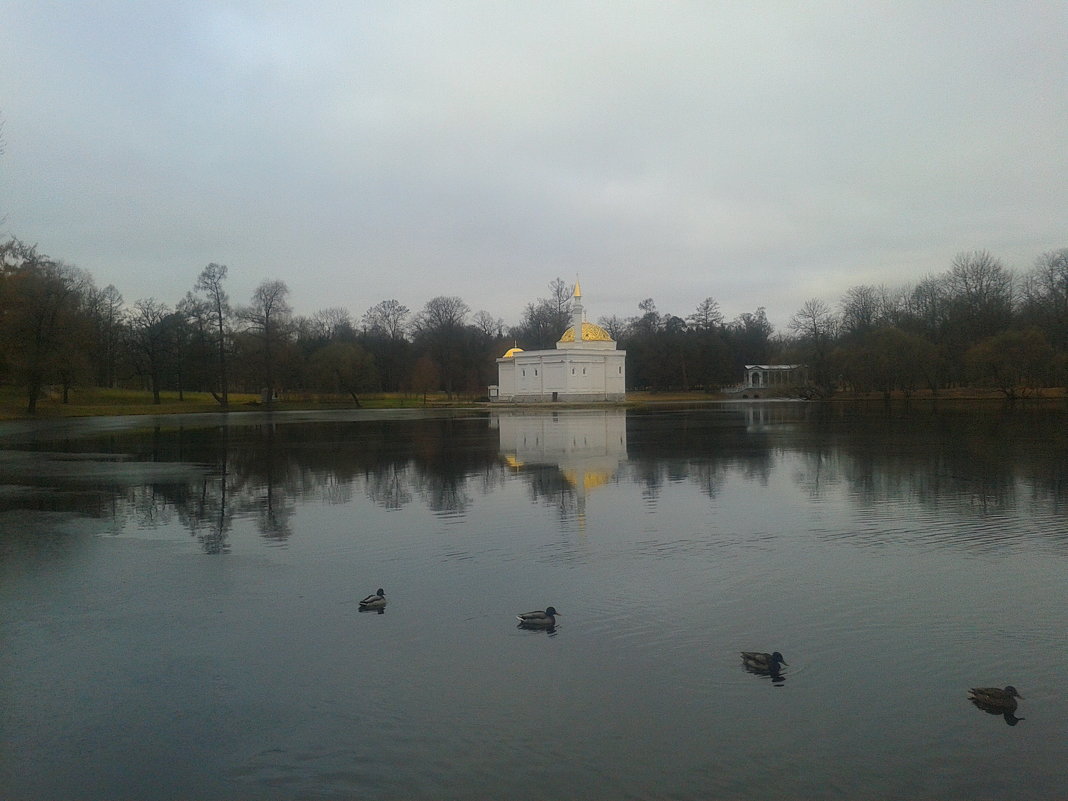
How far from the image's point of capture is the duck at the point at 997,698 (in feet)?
22.6

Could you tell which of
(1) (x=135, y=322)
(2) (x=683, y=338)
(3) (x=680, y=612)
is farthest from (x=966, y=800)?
(2) (x=683, y=338)

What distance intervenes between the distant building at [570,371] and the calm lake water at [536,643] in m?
69.7

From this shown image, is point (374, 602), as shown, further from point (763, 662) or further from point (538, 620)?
point (763, 662)

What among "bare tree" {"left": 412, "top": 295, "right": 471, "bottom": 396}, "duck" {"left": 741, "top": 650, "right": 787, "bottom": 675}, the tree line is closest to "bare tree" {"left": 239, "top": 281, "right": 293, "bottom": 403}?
the tree line

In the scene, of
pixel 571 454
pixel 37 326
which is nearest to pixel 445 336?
pixel 37 326

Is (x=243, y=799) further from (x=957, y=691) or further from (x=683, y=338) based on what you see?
(x=683, y=338)

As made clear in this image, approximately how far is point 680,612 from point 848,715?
9.48 ft

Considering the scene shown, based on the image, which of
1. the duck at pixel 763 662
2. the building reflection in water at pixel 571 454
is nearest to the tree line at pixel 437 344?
the building reflection in water at pixel 571 454

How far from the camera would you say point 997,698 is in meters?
6.93

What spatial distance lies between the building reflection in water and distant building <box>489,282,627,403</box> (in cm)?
4103

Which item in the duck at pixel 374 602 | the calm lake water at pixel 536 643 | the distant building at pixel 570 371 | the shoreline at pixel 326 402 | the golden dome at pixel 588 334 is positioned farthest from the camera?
→ the golden dome at pixel 588 334

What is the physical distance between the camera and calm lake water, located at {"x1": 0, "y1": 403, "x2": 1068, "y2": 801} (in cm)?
617

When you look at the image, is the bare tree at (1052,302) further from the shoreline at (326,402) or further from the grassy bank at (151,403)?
the grassy bank at (151,403)

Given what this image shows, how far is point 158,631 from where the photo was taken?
926 centimetres
